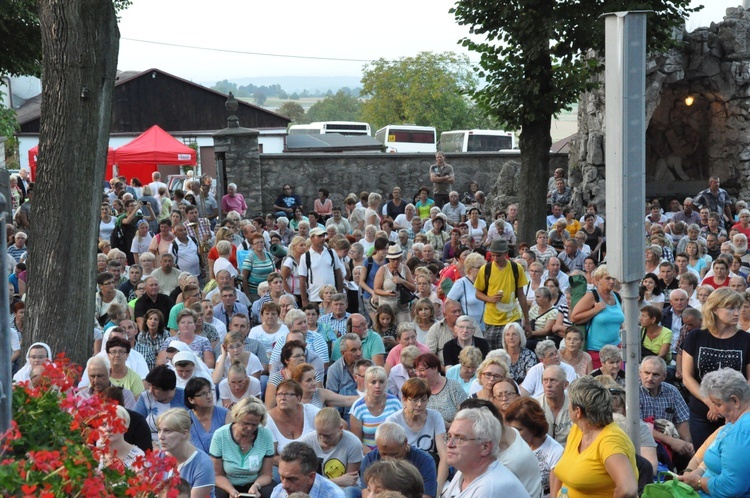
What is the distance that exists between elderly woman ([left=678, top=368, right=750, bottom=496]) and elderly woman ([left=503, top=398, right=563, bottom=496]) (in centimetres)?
86

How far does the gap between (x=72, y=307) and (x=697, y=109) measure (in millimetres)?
19168

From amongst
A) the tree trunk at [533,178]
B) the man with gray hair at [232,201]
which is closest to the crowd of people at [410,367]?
the tree trunk at [533,178]

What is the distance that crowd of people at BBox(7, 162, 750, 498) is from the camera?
5.95 metres

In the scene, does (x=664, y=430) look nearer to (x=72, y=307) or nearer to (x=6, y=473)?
(x=72, y=307)

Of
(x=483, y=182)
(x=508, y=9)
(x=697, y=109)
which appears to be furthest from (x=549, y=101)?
(x=697, y=109)

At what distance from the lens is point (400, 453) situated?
643 cm

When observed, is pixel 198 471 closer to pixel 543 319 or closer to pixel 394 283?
pixel 543 319

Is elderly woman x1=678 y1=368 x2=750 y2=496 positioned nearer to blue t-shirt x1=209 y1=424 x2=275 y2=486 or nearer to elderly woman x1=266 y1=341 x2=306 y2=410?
blue t-shirt x1=209 y1=424 x2=275 y2=486

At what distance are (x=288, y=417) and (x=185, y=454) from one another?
48.2 inches

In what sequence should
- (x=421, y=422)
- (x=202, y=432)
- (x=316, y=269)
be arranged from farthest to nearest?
(x=316, y=269) → (x=202, y=432) → (x=421, y=422)

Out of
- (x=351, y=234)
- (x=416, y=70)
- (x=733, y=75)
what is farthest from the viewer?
(x=416, y=70)

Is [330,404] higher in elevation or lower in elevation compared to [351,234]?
lower

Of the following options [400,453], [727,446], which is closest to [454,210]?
[400,453]

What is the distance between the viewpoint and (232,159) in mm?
21297
